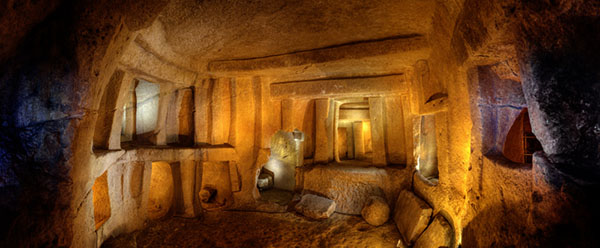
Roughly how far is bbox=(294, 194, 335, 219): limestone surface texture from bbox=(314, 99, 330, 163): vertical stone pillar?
1251mm

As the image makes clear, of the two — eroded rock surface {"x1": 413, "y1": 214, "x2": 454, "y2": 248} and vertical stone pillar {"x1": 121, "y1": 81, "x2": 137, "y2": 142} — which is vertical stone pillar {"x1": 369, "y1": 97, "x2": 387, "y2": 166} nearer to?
eroded rock surface {"x1": 413, "y1": 214, "x2": 454, "y2": 248}

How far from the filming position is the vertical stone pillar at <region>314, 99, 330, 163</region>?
256 inches

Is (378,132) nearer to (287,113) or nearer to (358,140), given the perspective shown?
(287,113)

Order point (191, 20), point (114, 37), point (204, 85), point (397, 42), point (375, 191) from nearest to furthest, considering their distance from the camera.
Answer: point (114, 37)
point (191, 20)
point (397, 42)
point (375, 191)
point (204, 85)

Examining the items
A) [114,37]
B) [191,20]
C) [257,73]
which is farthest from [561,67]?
[257,73]

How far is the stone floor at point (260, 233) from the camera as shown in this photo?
4105 millimetres

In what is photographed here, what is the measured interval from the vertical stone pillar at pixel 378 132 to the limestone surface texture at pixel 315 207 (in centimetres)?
161

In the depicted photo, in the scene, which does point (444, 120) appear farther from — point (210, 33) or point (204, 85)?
point (204, 85)

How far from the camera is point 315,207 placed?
17.1 ft

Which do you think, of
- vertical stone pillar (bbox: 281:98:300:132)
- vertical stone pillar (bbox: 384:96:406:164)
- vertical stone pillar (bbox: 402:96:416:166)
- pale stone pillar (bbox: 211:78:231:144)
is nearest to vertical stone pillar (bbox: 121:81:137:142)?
pale stone pillar (bbox: 211:78:231:144)

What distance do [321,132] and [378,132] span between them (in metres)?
1.55

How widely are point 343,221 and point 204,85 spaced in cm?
456

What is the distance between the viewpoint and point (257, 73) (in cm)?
538

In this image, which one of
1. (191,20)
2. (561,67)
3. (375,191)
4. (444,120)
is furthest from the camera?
(375,191)
